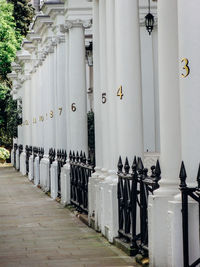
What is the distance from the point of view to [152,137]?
20266 millimetres

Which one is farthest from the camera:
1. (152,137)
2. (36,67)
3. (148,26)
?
(36,67)

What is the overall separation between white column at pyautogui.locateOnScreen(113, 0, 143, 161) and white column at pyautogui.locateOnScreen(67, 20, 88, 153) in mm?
8102

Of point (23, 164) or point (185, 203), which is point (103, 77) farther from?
point (23, 164)

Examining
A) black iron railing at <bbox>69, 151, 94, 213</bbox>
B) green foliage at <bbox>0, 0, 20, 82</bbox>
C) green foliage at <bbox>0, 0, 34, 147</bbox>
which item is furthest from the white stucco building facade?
green foliage at <bbox>0, 0, 20, 82</bbox>

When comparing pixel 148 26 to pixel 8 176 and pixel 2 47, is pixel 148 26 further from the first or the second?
pixel 2 47

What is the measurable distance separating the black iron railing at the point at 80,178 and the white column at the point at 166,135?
671 centimetres

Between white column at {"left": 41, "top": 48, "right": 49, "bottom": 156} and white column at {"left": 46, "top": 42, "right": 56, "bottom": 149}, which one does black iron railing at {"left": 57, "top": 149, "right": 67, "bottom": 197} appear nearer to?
white column at {"left": 46, "top": 42, "right": 56, "bottom": 149}

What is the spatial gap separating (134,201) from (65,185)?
9.73 m

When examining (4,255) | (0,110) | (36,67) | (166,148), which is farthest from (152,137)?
(0,110)

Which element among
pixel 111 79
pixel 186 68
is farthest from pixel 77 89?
pixel 186 68

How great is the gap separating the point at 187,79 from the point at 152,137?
1091 cm

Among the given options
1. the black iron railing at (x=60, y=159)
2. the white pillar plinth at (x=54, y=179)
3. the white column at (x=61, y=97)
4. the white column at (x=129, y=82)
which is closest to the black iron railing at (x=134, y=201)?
the white column at (x=129, y=82)

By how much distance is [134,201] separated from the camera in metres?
11.8

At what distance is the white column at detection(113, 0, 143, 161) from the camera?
13.3 meters
